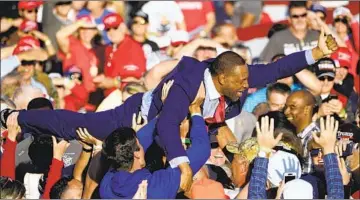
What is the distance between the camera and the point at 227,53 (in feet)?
31.4

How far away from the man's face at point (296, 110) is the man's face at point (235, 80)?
1.69m

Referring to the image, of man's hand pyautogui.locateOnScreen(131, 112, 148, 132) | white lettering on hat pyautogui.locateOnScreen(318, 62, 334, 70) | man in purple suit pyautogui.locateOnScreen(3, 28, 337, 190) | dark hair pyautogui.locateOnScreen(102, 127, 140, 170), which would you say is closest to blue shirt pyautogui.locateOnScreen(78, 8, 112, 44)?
white lettering on hat pyautogui.locateOnScreen(318, 62, 334, 70)

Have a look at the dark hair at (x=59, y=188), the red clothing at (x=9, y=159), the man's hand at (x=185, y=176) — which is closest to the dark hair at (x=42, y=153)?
the red clothing at (x=9, y=159)

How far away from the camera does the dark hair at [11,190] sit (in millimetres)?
8906

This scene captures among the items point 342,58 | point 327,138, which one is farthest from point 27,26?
point 327,138

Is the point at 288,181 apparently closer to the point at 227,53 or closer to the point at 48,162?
the point at 227,53

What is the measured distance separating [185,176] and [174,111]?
0.67m

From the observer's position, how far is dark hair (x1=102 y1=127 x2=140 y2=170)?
8.75 m

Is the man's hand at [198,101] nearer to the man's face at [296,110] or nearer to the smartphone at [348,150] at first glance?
the smartphone at [348,150]

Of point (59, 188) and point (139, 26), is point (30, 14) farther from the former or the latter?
point (59, 188)

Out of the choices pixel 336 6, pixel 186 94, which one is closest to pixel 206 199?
pixel 186 94

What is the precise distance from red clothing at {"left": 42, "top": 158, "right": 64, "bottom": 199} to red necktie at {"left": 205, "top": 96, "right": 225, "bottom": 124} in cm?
120

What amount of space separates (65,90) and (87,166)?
4.12 meters

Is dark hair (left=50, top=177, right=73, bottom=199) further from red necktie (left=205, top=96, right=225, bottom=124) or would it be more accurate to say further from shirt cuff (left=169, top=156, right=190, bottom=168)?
red necktie (left=205, top=96, right=225, bottom=124)
